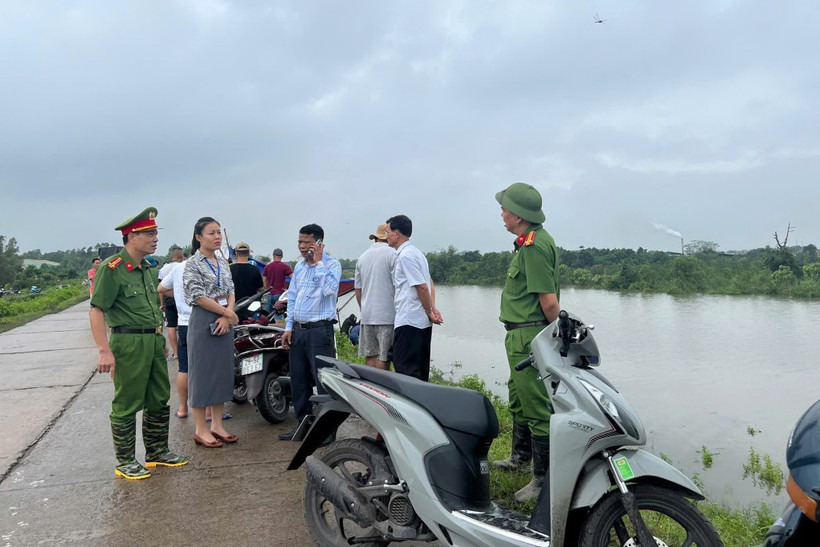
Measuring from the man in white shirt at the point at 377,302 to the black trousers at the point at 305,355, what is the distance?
0.51m

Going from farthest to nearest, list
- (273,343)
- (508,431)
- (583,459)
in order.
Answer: (508,431)
(273,343)
(583,459)

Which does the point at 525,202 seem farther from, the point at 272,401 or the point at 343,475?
the point at 272,401

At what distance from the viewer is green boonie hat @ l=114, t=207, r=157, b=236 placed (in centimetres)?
414

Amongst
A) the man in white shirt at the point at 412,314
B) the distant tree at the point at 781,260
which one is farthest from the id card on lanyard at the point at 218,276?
the distant tree at the point at 781,260

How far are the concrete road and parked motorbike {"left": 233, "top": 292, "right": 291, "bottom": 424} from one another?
187 millimetres

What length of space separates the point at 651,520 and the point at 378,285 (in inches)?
124

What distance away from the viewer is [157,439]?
14.3 feet

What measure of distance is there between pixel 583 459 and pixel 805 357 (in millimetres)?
13816

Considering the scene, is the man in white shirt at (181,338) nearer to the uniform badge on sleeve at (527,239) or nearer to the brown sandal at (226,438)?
the brown sandal at (226,438)

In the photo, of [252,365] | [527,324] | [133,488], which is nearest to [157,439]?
[133,488]

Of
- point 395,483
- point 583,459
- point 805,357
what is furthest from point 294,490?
point 805,357

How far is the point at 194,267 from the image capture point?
14.8ft

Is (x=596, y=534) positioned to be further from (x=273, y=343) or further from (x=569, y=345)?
(x=273, y=343)

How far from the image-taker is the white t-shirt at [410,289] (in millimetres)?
4773
